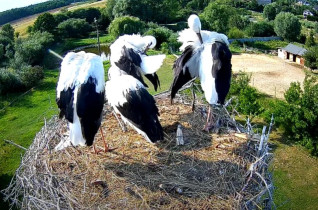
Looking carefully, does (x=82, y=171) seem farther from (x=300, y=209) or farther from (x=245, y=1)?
(x=245, y=1)

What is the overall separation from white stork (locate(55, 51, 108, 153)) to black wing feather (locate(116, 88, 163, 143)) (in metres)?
0.35

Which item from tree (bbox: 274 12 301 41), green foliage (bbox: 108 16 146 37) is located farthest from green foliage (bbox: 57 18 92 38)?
tree (bbox: 274 12 301 41)

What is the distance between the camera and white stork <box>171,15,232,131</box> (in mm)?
4734

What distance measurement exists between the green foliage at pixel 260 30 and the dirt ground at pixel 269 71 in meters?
8.80

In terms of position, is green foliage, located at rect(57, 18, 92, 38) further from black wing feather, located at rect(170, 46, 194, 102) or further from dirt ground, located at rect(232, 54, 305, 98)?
black wing feather, located at rect(170, 46, 194, 102)

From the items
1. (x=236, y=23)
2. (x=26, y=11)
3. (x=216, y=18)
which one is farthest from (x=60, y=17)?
(x=236, y=23)

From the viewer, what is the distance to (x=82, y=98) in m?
4.27

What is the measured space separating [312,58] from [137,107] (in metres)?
18.7

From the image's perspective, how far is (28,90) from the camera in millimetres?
16359

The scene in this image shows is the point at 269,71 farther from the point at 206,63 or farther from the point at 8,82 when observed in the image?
the point at 206,63

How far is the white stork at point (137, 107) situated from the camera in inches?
177

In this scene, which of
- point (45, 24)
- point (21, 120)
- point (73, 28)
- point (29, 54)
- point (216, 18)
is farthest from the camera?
point (216, 18)

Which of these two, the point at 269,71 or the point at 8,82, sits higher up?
the point at 8,82

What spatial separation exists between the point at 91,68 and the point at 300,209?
6.60m
